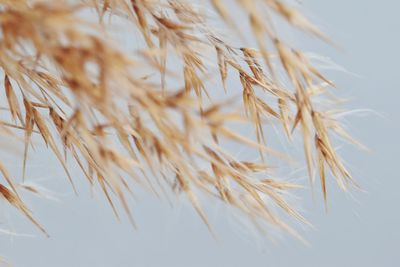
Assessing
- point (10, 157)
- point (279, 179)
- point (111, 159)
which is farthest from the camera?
point (279, 179)

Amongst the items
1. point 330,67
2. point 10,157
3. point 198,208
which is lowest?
point 10,157

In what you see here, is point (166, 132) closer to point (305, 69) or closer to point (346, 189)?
point (305, 69)

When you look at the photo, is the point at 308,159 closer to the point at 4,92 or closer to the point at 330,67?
the point at 330,67

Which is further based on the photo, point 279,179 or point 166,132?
point 279,179

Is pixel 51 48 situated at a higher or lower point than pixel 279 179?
higher

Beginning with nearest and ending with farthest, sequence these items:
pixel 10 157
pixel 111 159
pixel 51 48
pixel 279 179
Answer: pixel 51 48
pixel 111 159
pixel 10 157
pixel 279 179

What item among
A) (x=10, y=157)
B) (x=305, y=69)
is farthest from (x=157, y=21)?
(x=10, y=157)
